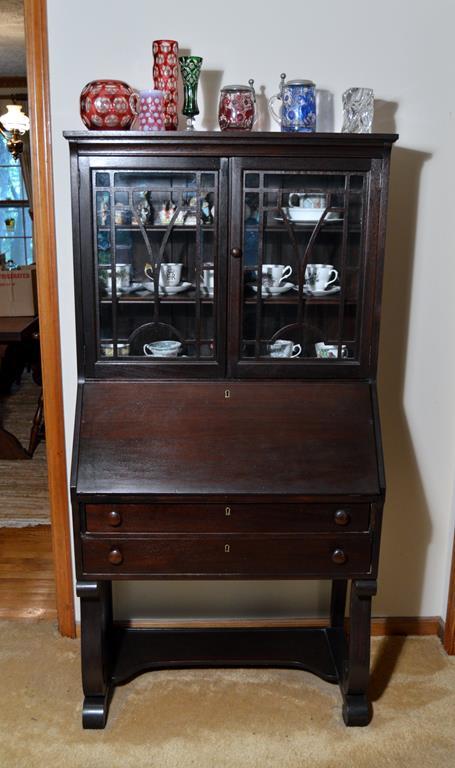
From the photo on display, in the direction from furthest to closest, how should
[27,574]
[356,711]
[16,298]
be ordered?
1. [16,298]
2. [27,574]
3. [356,711]

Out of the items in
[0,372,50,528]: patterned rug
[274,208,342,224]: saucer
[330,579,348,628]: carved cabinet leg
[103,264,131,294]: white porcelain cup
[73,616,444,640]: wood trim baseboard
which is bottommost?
[0,372,50,528]: patterned rug

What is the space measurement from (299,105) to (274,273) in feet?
1.51

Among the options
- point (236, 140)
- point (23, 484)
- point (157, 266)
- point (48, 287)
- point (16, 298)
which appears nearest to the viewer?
point (236, 140)

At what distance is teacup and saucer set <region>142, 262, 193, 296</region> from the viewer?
197cm

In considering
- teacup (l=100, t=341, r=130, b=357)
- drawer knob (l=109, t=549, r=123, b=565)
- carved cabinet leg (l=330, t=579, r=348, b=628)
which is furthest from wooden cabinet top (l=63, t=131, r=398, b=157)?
carved cabinet leg (l=330, t=579, r=348, b=628)

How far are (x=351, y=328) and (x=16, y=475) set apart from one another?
8.15 feet

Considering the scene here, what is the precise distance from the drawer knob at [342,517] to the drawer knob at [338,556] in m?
0.08

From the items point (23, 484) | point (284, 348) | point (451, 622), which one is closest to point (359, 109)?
point (284, 348)

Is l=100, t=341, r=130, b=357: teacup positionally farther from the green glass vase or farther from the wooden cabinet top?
the green glass vase

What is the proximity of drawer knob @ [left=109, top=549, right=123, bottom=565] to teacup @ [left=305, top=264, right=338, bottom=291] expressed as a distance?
0.88 meters

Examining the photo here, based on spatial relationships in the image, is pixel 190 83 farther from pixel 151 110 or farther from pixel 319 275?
pixel 319 275

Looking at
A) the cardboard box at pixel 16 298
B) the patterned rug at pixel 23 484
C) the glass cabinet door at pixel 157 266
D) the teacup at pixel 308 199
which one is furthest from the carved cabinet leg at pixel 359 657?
the cardboard box at pixel 16 298

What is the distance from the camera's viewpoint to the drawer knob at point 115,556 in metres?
1.94

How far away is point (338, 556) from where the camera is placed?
196 cm
